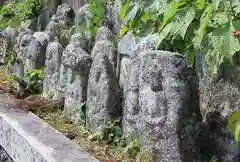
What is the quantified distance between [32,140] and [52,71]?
984 mm

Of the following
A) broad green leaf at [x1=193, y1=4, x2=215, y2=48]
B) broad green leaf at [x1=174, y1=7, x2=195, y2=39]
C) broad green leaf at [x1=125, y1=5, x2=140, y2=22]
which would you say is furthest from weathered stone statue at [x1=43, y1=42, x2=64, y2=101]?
broad green leaf at [x1=193, y1=4, x2=215, y2=48]

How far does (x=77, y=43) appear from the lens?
134 inches

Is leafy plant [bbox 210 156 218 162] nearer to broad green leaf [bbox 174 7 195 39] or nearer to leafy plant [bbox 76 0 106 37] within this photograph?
broad green leaf [bbox 174 7 195 39]

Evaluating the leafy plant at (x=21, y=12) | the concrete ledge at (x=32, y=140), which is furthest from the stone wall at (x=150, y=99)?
the leafy plant at (x=21, y=12)

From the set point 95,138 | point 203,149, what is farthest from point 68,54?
point 203,149

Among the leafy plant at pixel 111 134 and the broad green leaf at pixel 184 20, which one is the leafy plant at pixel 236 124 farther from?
the leafy plant at pixel 111 134

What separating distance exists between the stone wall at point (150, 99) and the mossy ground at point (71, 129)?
7 cm

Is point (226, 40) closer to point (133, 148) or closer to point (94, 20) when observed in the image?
point (133, 148)

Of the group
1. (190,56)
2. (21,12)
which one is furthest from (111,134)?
(21,12)

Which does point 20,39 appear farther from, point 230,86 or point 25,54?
point 230,86

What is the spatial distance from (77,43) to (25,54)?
3.02 feet

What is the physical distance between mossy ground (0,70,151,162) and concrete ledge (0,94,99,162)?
0.06m

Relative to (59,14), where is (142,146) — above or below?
below

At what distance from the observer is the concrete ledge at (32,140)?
2.46 m
